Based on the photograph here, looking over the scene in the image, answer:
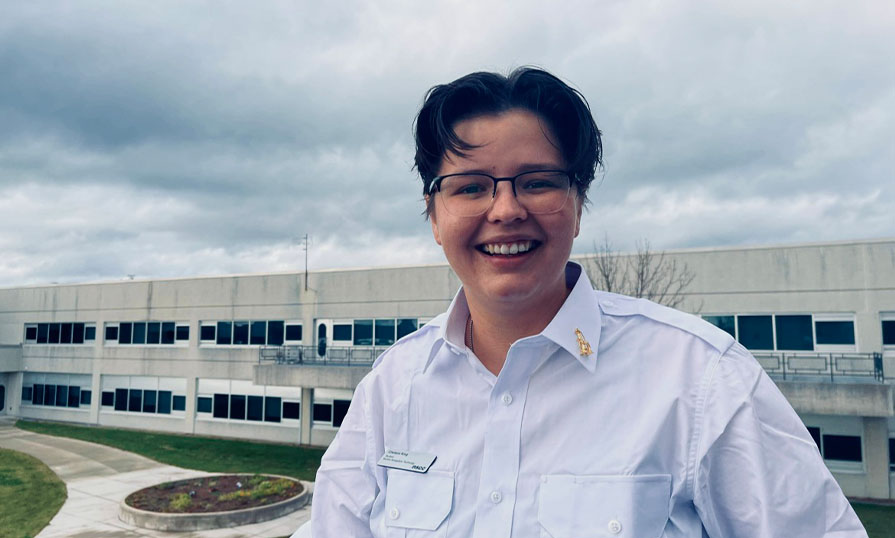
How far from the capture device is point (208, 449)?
72.2 feet

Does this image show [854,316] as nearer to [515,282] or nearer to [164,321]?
[515,282]

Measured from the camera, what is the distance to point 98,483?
1647 centimetres

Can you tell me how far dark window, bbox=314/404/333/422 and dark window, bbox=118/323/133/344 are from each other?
11494mm

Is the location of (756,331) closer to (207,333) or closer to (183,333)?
(207,333)

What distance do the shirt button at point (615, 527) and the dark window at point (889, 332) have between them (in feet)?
59.2

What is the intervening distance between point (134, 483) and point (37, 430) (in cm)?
1483

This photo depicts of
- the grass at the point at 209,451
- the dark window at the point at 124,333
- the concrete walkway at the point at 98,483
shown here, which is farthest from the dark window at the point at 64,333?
the concrete walkway at the point at 98,483

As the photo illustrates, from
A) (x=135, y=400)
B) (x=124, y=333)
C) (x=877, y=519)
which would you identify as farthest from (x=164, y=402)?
(x=877, y=519)

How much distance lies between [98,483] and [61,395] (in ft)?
55.1

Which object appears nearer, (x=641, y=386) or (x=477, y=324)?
Result: (x=641, y=386)

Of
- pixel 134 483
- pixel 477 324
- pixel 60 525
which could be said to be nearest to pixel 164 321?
pixel 134 483

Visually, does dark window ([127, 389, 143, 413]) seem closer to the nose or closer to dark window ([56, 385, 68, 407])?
dark window ([56, 385, 68, 407])

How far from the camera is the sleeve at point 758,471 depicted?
1322mm

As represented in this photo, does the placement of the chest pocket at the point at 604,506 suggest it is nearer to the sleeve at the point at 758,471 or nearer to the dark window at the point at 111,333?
the sleeve at the point at 758,471
